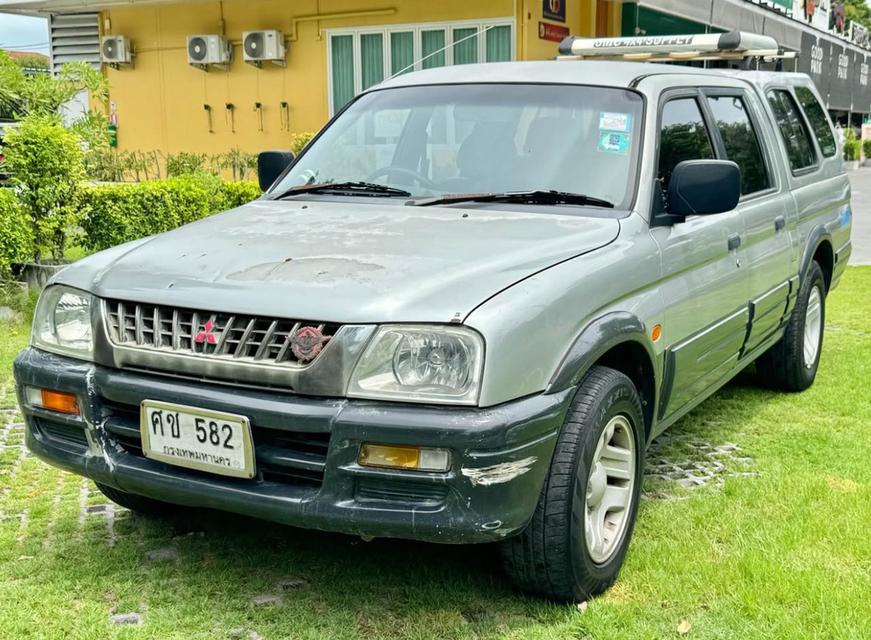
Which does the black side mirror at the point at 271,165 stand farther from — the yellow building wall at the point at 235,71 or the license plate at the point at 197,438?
the yellow building wall at the point at 235,71

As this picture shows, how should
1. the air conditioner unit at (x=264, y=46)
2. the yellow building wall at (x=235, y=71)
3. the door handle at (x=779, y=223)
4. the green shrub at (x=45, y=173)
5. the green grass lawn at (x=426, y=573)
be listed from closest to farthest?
1. the green grass lawn at (x=426, y=573)
2. the door handle at (x=779, y=223)
3. the green shrub at (x=45, y=173)
4. the yellow building wall at (x=235, y=71)
5. the air conditioner unit at (x=264, y=46)

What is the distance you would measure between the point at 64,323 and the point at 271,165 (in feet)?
5.44

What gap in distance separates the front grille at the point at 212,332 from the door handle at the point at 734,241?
2.28m

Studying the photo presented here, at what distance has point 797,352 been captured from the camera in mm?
5746

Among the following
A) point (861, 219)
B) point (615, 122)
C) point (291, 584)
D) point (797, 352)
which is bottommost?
point (861, 219)

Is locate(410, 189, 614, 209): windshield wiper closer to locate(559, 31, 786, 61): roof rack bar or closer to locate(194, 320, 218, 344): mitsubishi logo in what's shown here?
locate(194, 320, 218, 344): mitsubishi logo

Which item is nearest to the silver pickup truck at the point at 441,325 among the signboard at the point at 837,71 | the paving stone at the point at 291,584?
the paving stone at the point at 291,584

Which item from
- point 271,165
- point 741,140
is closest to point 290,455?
point 271,165

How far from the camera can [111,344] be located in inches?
123

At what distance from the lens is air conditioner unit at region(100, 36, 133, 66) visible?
15617 mm

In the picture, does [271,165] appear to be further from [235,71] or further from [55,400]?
[235,71]

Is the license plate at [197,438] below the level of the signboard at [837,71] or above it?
below

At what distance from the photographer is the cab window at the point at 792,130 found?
5.50 m

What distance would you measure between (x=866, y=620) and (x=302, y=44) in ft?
42.6
